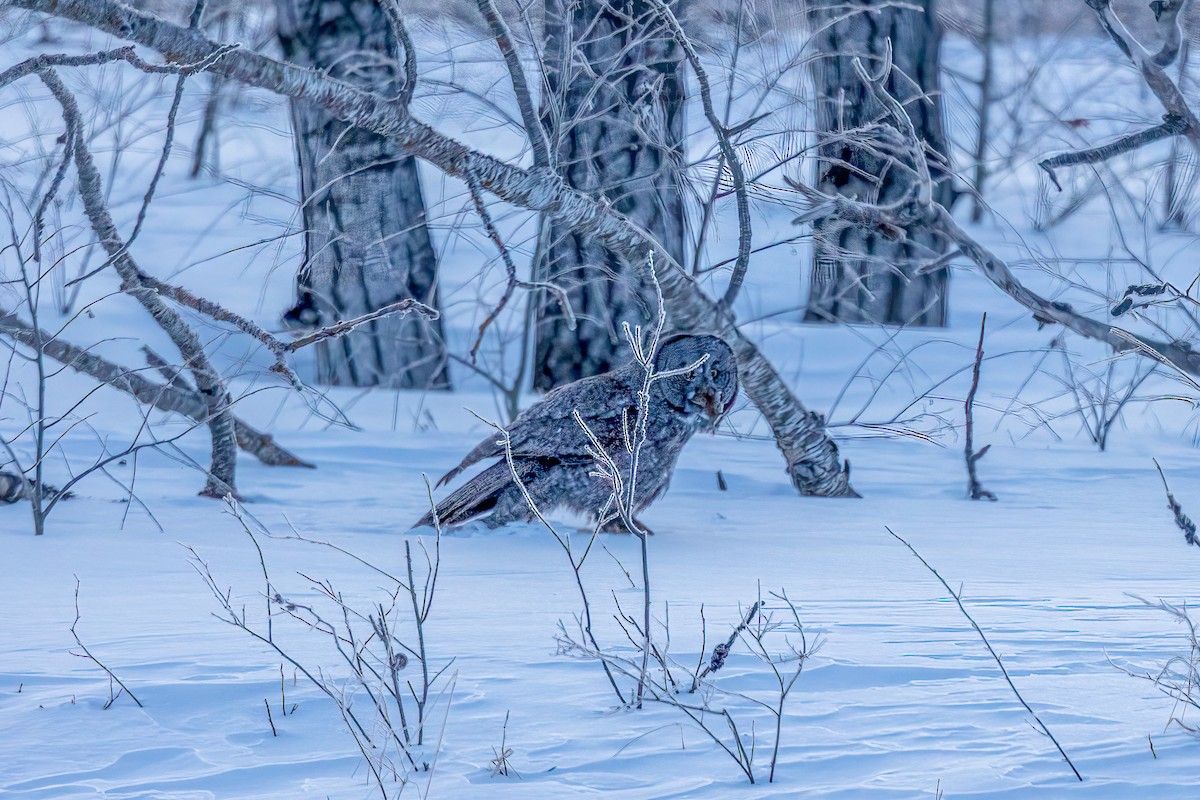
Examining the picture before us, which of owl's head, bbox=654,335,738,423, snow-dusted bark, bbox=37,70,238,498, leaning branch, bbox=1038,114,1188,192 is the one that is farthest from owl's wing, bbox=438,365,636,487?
leaning branch, bbox=1038,114,1188,192

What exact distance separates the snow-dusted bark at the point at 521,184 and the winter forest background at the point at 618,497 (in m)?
0.01

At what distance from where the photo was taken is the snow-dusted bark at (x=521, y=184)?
3.96 meters

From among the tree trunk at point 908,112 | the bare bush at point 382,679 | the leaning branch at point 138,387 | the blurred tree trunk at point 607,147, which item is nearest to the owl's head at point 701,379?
the blurred tree trunk at point 607,147

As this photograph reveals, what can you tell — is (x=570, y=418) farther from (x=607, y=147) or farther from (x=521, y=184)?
(x=607, y=147)

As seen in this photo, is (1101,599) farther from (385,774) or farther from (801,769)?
(385,774)

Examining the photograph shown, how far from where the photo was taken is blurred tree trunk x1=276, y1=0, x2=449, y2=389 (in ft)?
24.4

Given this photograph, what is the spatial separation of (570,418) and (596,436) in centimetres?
13

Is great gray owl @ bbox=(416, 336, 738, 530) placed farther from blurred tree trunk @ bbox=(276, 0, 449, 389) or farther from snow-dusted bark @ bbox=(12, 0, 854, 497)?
blurred tree trunk @ bbox=(276, 0, 449, 389)

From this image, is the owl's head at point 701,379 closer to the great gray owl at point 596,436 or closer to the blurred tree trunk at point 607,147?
the great gray owl at point 596,436

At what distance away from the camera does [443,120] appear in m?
5.61

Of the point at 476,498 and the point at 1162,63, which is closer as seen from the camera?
the point at 1162,63

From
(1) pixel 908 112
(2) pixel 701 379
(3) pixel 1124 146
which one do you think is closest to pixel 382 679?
(2) pixel 701 379

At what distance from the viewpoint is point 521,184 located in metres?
4.48

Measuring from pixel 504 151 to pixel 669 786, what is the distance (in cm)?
1073
